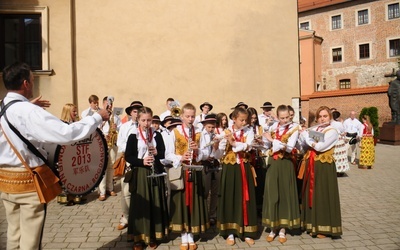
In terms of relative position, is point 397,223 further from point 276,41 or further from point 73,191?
point 276,41

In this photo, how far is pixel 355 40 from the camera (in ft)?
136

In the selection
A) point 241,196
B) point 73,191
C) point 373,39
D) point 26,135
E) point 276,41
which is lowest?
point 241,196

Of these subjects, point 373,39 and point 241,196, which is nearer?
point 241,196

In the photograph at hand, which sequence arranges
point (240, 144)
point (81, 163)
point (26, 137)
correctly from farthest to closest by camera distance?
point (240, 144) < point (81, 163) < point (26, 137)

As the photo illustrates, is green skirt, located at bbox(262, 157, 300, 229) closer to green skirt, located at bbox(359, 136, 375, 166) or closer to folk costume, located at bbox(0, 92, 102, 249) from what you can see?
folk costume, located at bbox(0, 92, 102, 249)

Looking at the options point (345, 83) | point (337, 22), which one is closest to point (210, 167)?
point (345, 83)

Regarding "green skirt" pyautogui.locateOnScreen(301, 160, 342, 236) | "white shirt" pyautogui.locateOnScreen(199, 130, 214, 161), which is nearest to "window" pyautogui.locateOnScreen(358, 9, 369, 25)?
"green skirt" pyautogui.locateOnScreen(301, 160, 342, 236)

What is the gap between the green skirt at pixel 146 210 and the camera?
479 centimetres

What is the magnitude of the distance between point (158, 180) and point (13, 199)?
202cm

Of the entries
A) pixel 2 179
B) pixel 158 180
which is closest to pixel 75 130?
pixel 2 179

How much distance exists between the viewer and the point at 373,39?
4019 cm

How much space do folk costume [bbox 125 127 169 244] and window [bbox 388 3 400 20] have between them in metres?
41.8

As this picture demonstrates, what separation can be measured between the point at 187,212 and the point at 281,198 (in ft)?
4.74

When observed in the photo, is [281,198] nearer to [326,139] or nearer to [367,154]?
[326,139]
